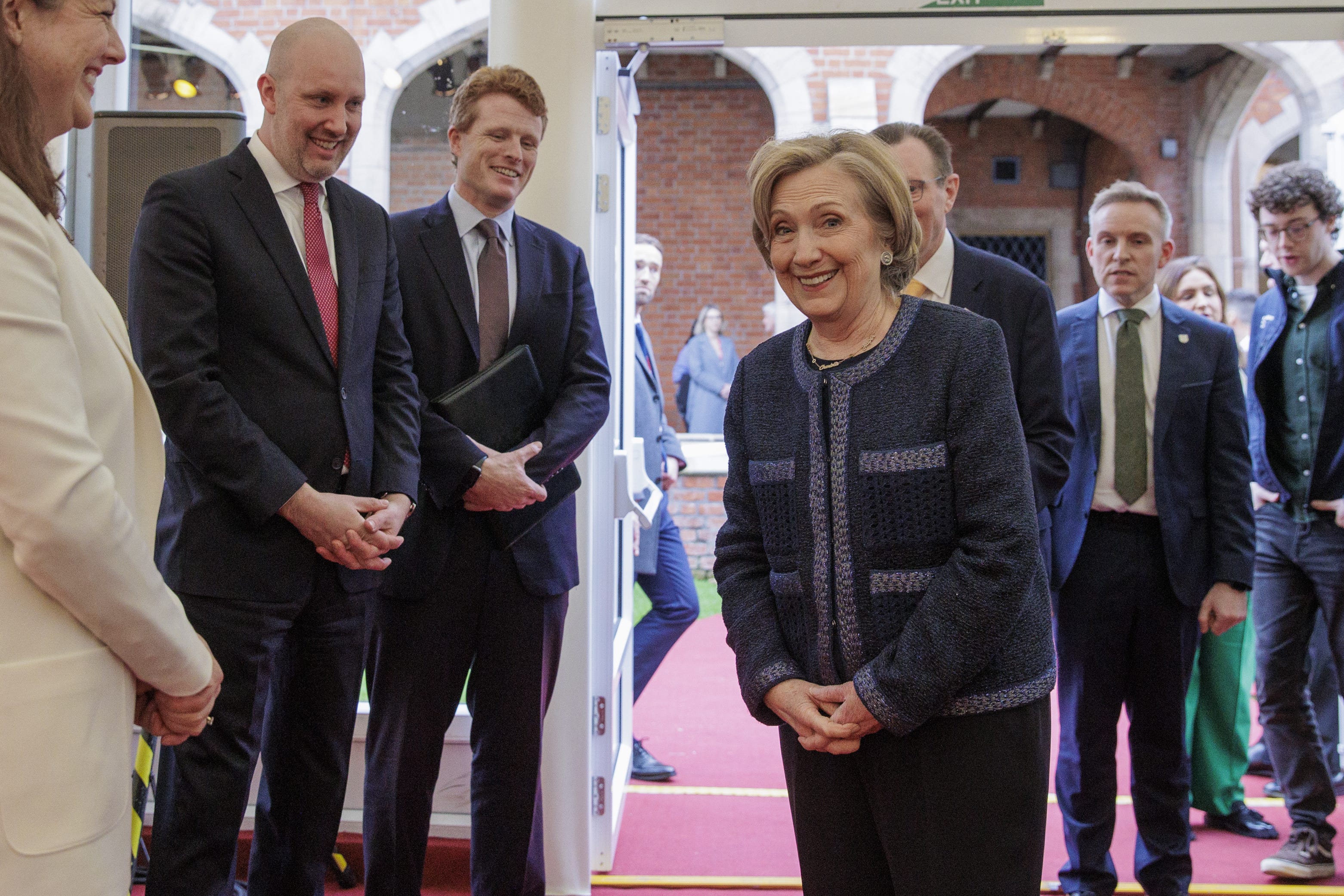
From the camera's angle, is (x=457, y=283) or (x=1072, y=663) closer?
(x=457, y=283)

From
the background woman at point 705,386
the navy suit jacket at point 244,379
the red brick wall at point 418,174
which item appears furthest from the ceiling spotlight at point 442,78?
the background woman at point 705,386

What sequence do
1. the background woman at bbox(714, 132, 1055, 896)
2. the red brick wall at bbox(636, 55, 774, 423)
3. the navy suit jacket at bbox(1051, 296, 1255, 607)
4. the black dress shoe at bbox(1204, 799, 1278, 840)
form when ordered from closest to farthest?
1. the background woman at bbox(714, 132, 1055, 896)
2. the navy suit jacket at bbox(1051, 296, 1255, 607)
3. the black dress shoe at bbox(1204, 799, 1278, 840)
4. the red brick wall at bbox(636, 55, 774, 423)

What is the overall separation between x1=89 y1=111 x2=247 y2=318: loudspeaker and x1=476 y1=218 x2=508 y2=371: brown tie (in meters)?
0.79

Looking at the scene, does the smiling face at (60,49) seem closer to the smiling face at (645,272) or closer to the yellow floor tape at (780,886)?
the yellow floor tape at (780,886)

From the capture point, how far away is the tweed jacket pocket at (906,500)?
135cm

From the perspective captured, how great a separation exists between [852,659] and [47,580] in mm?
933

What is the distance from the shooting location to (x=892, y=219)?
1458 mm

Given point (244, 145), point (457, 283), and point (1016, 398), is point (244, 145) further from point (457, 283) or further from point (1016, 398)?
point (1016, 398)

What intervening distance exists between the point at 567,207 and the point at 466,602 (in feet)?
3.47

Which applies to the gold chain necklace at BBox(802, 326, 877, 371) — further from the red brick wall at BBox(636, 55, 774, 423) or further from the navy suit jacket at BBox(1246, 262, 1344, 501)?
the red brick wall at BBox(636, 55, 774, 423)

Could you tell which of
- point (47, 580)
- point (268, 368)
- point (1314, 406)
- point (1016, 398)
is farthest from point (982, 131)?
point (47, 580)

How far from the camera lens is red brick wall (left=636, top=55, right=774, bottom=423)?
442 inches

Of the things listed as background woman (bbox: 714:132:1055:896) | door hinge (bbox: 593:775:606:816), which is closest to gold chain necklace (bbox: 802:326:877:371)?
background woman (bbox: 714:132:1055:896)

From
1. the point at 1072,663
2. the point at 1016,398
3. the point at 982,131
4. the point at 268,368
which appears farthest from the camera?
the point at 982,131
